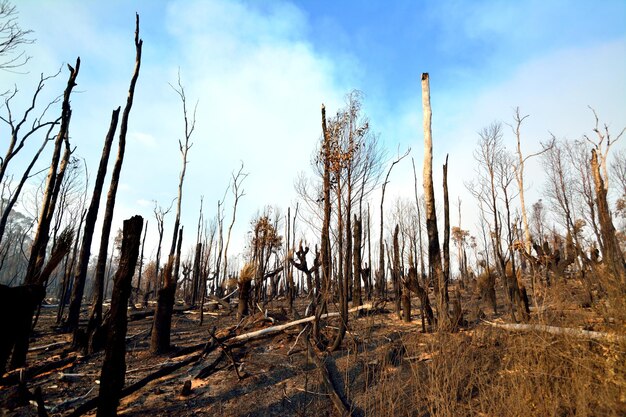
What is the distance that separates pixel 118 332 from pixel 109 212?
4.73 meters

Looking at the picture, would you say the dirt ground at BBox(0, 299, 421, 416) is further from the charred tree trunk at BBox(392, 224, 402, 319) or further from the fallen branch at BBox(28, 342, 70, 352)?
the charred tree trunk at BBox(392, 224, 402, 319)

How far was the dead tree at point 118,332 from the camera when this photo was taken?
3.88 metres

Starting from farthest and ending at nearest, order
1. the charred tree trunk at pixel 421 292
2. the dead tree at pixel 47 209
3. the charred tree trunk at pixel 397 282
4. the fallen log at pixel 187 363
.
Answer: the charred tree trunk at pixel 397 282, the charred tree trunk at pixel 421 292, the dead tree at pixel 47 209, the fallen log at pixel 187 363

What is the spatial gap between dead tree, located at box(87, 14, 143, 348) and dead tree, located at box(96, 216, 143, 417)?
3.83 m

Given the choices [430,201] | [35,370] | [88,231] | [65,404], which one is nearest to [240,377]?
[65,404]

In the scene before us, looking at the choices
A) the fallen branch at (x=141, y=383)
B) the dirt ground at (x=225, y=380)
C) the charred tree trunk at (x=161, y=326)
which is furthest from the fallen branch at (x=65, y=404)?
the charred tree trunk at (x=161, y=326)

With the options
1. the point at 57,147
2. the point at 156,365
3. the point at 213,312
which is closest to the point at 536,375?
the point at 156,365

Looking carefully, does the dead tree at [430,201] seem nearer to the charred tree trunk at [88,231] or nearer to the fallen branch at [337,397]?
the fallen branch at [337,397]

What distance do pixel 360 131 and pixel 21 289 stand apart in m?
8.40

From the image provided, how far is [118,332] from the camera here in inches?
158

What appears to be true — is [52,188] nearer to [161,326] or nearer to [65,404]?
[161,326]

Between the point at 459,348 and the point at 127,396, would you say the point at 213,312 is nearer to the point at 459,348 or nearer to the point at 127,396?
the point at 127,396

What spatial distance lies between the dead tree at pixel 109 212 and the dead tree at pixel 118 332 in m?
3.83

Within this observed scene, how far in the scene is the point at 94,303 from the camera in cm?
716
